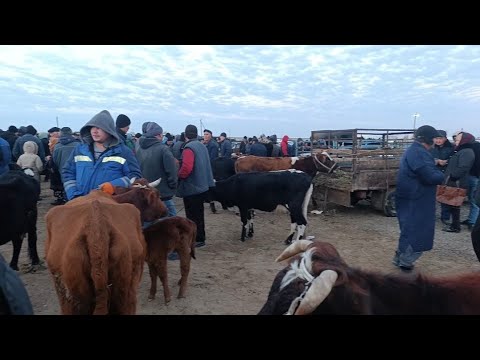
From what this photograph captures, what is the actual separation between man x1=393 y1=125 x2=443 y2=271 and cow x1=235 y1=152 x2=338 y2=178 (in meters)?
5.11

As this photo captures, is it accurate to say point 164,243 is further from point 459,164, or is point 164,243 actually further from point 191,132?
point 459,164

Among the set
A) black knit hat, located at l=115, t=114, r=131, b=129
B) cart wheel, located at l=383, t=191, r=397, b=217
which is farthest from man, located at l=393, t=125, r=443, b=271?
black knit hat, located at l=115, t=114, r=131, b=129

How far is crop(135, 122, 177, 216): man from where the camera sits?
567cm

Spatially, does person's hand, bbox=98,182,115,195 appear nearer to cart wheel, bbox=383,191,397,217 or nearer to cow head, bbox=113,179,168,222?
cow head, bbox=113,179,168,222

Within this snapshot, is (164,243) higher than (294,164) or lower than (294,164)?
lower

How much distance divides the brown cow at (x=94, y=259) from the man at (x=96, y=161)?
1110mm

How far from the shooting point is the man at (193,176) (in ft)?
20.1

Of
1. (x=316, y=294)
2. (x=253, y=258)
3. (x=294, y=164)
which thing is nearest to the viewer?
(x=316, y=294)

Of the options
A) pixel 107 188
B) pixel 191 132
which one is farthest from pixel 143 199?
pixel 191 132

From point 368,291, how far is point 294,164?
911 cm

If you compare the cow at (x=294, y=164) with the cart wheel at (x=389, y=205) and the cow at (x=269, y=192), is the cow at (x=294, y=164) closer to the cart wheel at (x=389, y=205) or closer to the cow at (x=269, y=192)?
the cart wheel at (x=389, y=205)

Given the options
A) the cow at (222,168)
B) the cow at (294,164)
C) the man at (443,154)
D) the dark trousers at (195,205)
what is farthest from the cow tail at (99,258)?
the cow at (222,168)

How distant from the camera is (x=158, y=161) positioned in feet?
18.7
